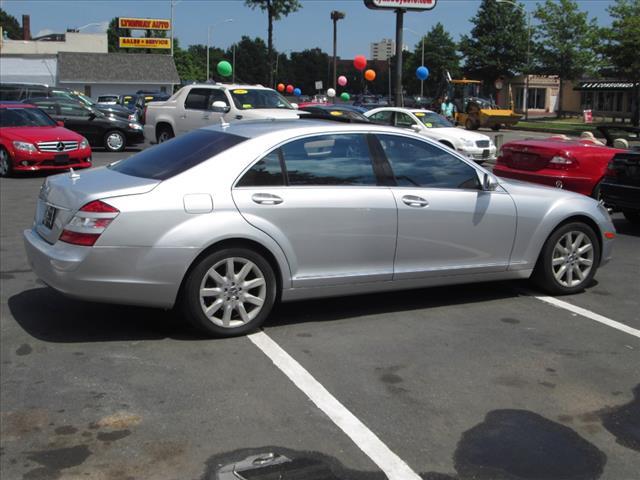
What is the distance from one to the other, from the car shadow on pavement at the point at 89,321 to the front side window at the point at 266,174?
3.87 feet

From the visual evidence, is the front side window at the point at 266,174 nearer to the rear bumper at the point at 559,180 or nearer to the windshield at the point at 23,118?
the rear bumper at the point at 559,180

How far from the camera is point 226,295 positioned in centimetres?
523

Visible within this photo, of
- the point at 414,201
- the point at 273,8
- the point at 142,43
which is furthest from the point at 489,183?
the point at 142,43

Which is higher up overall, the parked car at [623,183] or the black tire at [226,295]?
the parked car at [623,183]

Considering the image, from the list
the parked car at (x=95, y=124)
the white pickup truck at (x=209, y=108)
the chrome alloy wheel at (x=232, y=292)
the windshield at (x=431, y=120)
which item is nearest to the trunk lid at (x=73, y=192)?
the chrome alloy wheel at (x=232, y=292)

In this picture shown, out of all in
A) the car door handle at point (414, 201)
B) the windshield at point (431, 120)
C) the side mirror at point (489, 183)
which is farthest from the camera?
the windshield at point (431, 120)

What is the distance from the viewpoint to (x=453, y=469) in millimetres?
3518

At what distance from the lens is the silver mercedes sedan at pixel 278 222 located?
5.00 m

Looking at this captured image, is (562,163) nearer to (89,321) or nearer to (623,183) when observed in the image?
(623,183)

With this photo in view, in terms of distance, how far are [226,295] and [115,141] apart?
17.2m

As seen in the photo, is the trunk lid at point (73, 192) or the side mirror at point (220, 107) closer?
Answer: the trunk lid at point (73, 192)

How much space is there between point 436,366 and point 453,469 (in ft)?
4.50

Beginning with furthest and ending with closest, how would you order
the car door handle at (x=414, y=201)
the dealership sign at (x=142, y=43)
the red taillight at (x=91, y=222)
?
the dealership sign at (x=142, y=43), the car door handle at (x=414, y=201), the red taillight at (x=91, y=222)

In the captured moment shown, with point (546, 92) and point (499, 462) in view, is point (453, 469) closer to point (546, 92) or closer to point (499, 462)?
point (499, 462)
